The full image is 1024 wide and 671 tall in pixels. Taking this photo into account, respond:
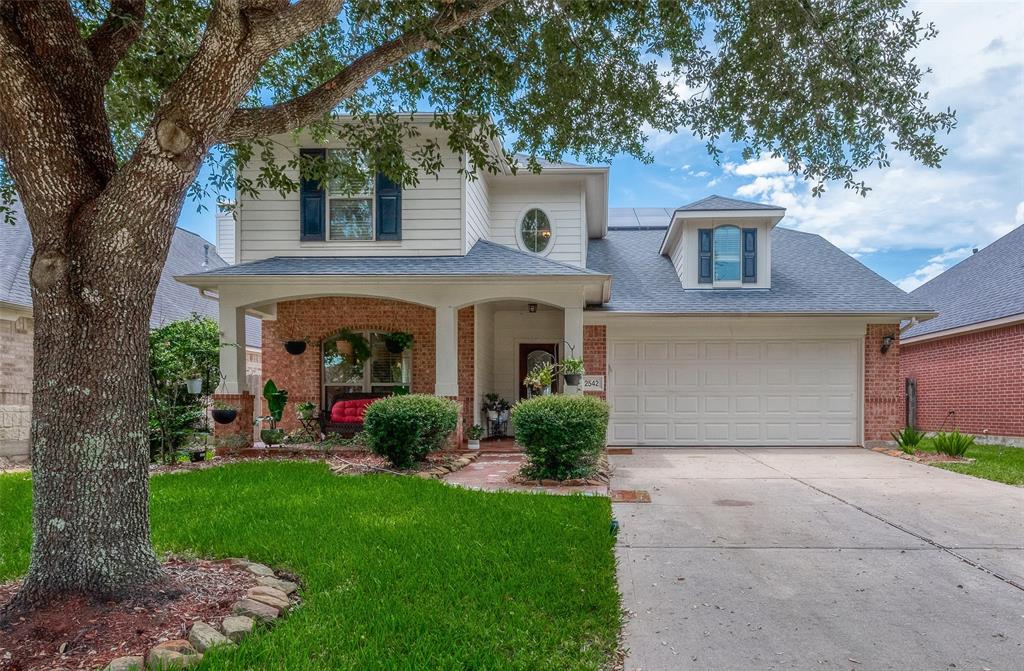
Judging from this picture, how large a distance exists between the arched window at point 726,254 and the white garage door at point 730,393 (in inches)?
60.0

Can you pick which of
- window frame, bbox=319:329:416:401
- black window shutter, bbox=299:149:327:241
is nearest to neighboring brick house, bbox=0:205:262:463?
black window shutter, bbox=299:149:327:241

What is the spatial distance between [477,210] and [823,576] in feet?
29.1

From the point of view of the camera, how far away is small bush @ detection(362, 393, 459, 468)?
7.49 metres

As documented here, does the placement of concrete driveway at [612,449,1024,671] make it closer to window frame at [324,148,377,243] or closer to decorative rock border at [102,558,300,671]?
decorative rock border at [102,558,300,671]

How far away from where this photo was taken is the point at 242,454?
9.14m

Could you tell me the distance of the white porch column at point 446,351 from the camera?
9336 mm

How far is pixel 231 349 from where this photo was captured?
9453 mm

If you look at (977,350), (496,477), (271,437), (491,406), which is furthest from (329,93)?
(977,350)

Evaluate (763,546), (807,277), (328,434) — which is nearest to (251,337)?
(328,434)

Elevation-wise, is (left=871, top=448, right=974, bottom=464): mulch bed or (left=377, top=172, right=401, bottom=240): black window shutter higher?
(left=377, top=172, right=401, bottom=240): black window shutter

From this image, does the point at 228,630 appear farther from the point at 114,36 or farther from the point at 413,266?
the point at 413,266

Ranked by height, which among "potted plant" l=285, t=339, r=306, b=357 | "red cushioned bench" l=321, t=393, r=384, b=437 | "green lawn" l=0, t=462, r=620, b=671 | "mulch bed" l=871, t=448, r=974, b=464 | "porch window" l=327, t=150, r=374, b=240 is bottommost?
"mulch bed" l=871, t=448, r=974, b=464

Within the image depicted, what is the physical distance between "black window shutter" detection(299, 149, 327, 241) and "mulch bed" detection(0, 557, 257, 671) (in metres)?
7.87

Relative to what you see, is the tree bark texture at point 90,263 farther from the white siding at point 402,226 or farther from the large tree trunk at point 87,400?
the white siding at point 402,226
